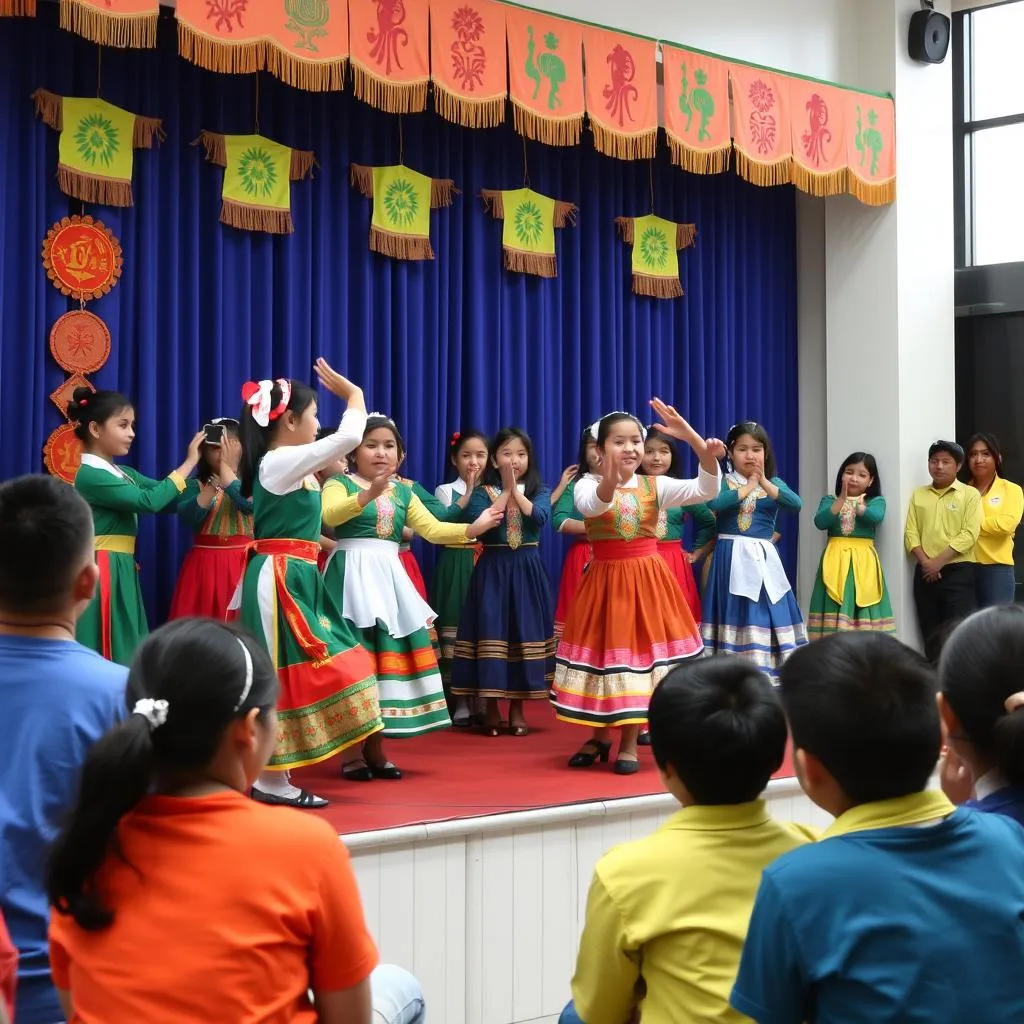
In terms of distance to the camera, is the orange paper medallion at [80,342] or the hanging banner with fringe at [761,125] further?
the hanging banner with fringe at [761,125]

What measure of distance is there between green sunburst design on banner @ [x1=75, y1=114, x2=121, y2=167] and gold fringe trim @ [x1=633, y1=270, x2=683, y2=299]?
269 centimetres

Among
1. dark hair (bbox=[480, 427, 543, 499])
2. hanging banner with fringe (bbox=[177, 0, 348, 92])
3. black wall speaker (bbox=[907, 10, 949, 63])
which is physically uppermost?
black wall speaker (bbox=[907, 10, 949, 63])

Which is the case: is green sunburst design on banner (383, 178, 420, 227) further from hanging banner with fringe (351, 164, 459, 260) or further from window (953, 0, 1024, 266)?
window (953, 0, 1024, 266)

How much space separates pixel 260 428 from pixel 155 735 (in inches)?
92.8

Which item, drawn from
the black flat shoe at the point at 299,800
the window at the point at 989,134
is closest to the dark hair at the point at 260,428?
the black flat shoe at the point at 299,800

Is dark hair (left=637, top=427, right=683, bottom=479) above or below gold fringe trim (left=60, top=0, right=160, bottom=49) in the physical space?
below

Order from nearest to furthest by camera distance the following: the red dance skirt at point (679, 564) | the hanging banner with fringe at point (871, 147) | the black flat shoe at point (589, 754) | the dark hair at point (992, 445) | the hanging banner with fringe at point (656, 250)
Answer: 1. the black flat shoe at point (589, 754)
2. the red dance skirt at point (679, 564)
3. the hanging banner with fringe at point (871, 147)
4. the hanging banner with fringe at point (656, 250)
5. the dark hair at point (992, 445)

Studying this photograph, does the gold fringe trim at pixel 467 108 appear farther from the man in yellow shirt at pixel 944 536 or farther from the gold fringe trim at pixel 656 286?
the man in yellow shirt at pixel 944 536

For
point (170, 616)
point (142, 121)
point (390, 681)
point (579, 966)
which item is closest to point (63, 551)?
point (579, 966)

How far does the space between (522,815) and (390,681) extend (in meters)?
0.94

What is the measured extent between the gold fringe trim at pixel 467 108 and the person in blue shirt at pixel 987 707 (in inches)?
156

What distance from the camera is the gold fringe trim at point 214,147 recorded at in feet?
17.2

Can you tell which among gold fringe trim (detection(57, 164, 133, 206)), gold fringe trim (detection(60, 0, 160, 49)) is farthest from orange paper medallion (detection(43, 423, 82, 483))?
gold fringe trim (detection(60, 0, 160, 49))

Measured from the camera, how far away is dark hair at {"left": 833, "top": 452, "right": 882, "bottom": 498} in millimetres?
6680
